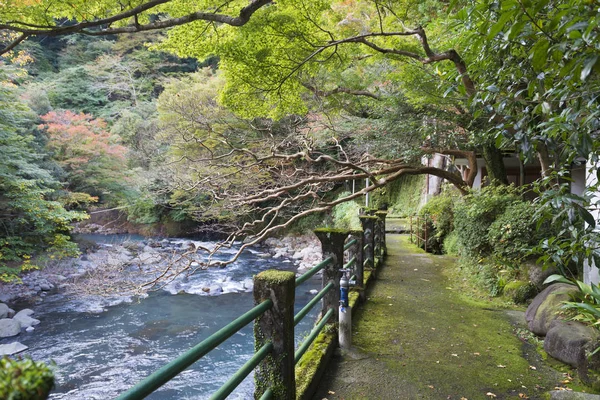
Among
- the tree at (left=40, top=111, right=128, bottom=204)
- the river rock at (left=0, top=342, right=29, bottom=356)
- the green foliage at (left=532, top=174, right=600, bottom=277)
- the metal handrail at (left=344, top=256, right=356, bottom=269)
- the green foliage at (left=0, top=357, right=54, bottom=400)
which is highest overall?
the tree at (left=40, top=111, right=128, bottom=204)

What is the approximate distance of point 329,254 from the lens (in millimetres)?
3975

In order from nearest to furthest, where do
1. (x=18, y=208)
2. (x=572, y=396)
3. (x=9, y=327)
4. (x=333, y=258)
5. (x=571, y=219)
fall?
1. (x=571, y=219)
2. (x=572, y=396)
3. (x=333, y=258)
4. (x=9, y=327)
5. (x=18, y=208)

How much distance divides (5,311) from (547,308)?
12893 millimetres

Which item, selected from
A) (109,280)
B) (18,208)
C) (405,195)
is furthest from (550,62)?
(405,195)

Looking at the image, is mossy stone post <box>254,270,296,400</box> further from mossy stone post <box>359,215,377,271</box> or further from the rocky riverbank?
the rocky riverbank

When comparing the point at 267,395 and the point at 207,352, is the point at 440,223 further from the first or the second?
the point at 207,352

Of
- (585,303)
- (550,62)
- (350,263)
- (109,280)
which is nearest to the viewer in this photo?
(550,62)

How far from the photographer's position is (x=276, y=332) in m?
2.33

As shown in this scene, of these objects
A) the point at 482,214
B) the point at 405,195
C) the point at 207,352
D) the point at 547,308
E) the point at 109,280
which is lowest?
the point at 109,280

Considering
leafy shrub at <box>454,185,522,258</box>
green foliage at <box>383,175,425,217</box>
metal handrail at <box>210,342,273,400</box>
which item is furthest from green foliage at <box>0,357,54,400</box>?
green foliage at <box>383,175,425,217</box>

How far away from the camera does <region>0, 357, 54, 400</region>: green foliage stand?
721 millimetres

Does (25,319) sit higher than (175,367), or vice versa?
(175,367)

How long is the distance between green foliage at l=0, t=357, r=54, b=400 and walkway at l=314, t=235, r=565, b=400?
8.65ft

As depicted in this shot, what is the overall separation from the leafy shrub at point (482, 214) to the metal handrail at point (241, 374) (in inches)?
234
